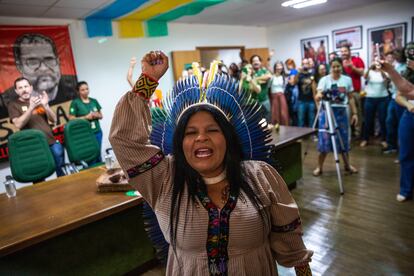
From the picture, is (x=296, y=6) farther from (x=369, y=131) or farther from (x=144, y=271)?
(x=144, y=271)

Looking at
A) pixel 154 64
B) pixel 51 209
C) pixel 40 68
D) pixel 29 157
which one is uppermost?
pixel 40 68

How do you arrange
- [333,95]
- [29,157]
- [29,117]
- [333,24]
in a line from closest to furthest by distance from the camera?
[29,157]
[29,117]
[333,95]
[333,24]

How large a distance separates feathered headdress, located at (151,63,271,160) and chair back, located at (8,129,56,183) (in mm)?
2114

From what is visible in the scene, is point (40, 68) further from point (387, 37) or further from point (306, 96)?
point (387, 37)

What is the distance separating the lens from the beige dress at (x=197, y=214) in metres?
0.89

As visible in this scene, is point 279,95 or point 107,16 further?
point 279,95

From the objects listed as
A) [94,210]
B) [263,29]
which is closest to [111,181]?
[94,210]

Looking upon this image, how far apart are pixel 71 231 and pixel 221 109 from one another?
4.17 feet

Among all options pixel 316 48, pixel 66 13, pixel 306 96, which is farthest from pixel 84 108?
pixel 316 48

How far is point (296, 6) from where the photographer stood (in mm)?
5266

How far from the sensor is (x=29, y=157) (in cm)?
275

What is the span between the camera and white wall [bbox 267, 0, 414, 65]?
552 cm

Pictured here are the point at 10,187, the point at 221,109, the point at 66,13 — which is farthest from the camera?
the point at 66,13

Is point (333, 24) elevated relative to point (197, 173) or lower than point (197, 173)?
elevated
